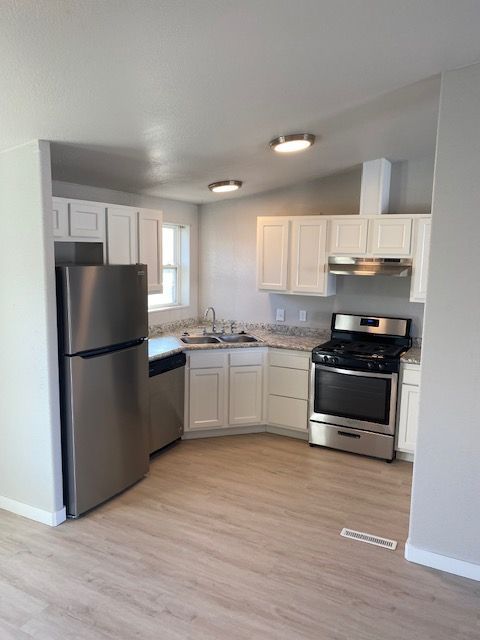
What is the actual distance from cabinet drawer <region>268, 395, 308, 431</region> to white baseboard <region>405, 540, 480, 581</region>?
172 cm

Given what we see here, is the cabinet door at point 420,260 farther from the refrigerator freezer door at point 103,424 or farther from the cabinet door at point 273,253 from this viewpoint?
the refrigerator freezer door at point 103,424

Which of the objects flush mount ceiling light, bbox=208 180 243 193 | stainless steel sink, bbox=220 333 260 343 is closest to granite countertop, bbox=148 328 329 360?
stainless steel sink, bbox=220 333 260 343

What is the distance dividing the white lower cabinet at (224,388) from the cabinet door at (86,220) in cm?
144

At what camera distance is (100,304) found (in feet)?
9.77

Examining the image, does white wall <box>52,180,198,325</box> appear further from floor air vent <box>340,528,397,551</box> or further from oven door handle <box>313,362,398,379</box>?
floor air vent <box>340,528,397,551</box>

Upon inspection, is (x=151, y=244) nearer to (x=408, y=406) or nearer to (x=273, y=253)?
(x=273, y=253)

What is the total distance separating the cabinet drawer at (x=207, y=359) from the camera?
421 cm

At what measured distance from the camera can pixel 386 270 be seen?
156 inches

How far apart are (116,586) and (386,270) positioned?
9.91 feet

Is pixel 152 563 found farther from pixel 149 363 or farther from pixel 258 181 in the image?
pixel 258 181

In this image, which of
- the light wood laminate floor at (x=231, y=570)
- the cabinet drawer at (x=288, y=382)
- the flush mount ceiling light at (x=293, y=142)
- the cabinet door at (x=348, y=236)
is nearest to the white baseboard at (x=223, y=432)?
the cabinet drawer at (x=288, y=382)

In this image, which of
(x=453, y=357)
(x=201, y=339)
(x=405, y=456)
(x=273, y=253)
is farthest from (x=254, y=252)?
(x=453, y=357)

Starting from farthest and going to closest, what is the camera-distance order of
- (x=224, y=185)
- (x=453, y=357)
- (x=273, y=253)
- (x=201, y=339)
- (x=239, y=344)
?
(x=201, y=339), (x=273, y=253), (x=239, y=344), (x=224, y=185), (x=453, y=357)

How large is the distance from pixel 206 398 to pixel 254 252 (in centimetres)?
170
